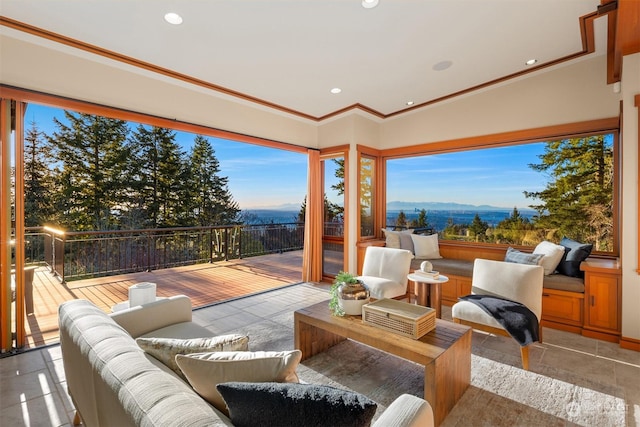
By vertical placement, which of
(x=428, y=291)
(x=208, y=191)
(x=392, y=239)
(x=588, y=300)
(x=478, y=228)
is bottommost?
(x=588, y=300)

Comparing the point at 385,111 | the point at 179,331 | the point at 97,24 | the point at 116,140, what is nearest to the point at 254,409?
the point at 179,331

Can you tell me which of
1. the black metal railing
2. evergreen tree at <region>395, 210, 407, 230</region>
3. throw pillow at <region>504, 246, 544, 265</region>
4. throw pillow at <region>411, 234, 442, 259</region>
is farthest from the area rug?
the black metal railing

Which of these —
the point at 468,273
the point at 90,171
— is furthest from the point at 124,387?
the point at 90,171

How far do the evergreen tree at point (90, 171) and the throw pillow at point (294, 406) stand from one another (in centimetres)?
808

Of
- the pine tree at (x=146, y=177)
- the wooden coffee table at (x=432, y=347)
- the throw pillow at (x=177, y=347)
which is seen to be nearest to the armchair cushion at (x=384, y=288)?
the wooden coffee table at (x=432, y=347)

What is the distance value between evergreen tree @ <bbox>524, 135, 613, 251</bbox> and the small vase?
3087 millimetres

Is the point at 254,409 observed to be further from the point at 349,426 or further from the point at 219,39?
the point at 219,39

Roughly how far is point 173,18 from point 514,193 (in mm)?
4629

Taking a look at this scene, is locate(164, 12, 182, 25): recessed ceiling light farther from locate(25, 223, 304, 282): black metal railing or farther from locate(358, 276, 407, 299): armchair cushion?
locate(25, 223, 304, 282): black metal railing

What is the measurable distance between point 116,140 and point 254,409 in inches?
339

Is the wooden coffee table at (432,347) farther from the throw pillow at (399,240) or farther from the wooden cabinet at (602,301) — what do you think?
the throw pillow at (399,240)

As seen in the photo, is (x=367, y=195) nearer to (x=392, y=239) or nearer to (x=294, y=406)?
(x=392, y=239)

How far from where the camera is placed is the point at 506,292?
2.82m

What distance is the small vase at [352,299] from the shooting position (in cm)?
249
